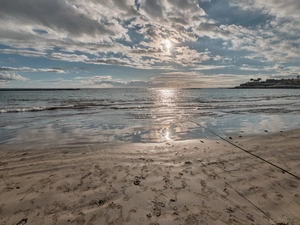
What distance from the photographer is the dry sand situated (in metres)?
3.61

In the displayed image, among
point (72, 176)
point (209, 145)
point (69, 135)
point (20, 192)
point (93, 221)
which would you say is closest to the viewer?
point (93, 221)

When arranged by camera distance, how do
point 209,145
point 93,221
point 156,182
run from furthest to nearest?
point 209,145
point 156,182
point 93,221

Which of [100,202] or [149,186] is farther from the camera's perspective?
[149,186]

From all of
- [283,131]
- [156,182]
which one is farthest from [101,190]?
[283,131]

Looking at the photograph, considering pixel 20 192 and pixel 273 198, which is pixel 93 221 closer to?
pixel 20 192

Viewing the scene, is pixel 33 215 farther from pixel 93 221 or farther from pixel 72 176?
pixel 72 176

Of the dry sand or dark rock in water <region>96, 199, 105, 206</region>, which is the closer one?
the dry sand

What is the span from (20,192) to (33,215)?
1.18 metres

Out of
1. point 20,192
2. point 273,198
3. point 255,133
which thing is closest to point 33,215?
point 20,192

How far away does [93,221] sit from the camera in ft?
11.4

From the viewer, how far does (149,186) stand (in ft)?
15.4

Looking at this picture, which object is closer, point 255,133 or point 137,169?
point 137,169

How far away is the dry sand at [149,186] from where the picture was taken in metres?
3.61

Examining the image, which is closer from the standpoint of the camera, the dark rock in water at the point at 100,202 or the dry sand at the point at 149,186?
the dry sand at the point at 149,186
